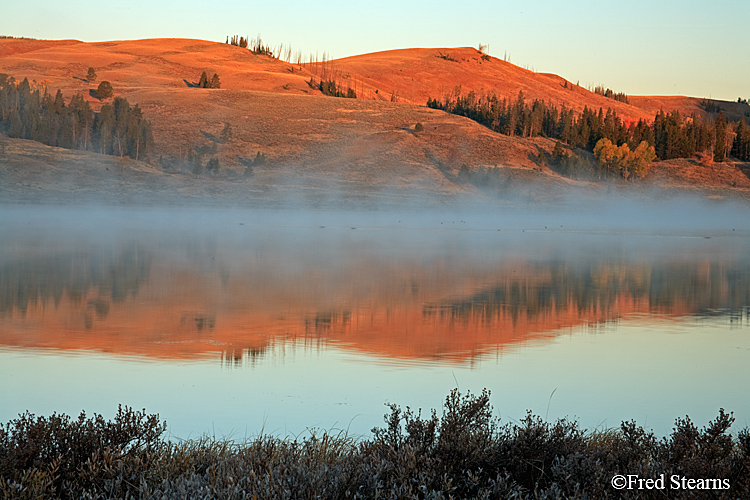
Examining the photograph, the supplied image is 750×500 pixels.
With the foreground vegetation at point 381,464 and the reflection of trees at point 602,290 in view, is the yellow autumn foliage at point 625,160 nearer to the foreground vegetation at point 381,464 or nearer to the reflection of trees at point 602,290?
the reflection of trees at point 602,290

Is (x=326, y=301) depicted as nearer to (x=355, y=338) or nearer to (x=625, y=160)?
(x=355, y=338)

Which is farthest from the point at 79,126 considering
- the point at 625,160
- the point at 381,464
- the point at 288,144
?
the point at 381,464

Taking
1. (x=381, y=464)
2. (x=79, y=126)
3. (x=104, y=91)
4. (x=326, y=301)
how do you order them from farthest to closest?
(x=104, y=91)
(x=79, y=126)
(x=326, y=301)
(x=381, y=464)

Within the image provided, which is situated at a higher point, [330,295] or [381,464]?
[381,464]

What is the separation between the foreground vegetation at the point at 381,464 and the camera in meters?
4.85

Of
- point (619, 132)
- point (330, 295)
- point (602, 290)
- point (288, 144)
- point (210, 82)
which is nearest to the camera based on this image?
point (330, 295)

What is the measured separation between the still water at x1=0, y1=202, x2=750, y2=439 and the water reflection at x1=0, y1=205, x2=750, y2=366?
0.06 metres

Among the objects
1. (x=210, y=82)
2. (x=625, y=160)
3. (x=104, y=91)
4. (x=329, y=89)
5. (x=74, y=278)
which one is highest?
(x=329, y=89)

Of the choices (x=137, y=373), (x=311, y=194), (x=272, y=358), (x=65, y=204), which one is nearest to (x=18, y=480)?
(x=137, y=373)

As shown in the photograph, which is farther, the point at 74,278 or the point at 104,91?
the point at 104,91

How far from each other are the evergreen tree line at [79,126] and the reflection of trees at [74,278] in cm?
6745

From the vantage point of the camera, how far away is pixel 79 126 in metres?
93.2

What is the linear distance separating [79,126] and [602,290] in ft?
279

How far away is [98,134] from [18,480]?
313 feet
